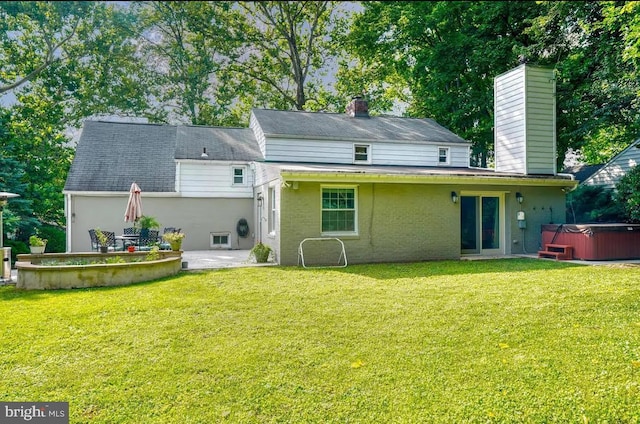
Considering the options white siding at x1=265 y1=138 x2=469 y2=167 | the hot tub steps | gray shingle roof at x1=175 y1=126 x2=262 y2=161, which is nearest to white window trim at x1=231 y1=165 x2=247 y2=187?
gray shingle roof at x1=175 y1=126 x2=262 y2=161

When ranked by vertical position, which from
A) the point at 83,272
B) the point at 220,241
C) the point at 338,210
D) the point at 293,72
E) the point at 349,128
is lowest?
the point at 83,272

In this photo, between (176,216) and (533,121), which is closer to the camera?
(533,121)

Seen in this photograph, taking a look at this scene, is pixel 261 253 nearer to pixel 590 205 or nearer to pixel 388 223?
pixel 388 223

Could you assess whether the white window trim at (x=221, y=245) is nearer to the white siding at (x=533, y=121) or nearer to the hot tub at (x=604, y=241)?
the white siding at (x=533, y=121)

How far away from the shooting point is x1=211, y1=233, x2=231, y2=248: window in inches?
599

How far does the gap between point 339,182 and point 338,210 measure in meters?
0.77

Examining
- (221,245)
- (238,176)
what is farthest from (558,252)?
(221,245)

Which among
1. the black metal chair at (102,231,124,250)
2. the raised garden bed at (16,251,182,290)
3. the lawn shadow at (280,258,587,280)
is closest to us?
the raised garden bed at (16,251,182,290)

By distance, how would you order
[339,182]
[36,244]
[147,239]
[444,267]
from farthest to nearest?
[147,239] → [339,182] → [36,244] → [444,267]

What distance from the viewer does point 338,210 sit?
10531mm

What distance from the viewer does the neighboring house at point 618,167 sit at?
14703 millimetres

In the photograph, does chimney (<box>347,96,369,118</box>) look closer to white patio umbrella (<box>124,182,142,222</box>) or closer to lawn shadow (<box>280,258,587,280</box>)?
lawn shadow (<box>280,258,587,280</box>)

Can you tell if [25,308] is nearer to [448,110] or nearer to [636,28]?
[636,28]

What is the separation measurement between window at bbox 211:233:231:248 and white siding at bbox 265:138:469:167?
350cm
